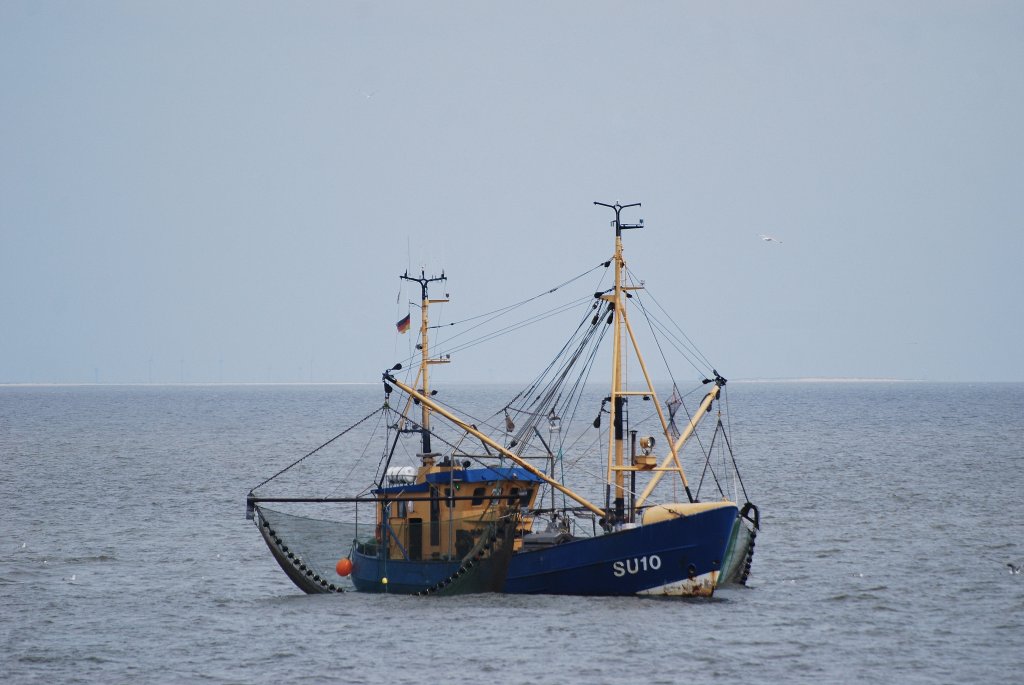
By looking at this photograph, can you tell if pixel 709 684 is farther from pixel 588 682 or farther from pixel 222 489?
pixel 222 489

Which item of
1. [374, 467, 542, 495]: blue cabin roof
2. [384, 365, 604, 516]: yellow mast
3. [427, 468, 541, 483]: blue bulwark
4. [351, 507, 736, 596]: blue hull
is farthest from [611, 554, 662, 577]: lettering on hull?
[427, 468, 541, 483]: blue bulwark

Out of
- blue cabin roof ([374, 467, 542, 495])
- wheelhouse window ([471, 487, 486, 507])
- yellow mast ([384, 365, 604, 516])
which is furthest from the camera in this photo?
wheelhouse window ([471, 487, 486, 507])

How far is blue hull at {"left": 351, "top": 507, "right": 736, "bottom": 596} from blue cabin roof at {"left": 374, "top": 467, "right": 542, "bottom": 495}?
2.66m

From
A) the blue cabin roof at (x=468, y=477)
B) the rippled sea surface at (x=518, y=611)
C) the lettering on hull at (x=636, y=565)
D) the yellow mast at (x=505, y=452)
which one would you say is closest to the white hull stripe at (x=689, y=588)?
the rippled sea surface at (x=518, y=611)

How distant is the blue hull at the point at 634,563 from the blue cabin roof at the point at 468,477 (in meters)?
2.66

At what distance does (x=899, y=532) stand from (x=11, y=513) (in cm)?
4341

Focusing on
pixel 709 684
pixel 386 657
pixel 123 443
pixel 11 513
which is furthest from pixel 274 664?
pixel 123 443

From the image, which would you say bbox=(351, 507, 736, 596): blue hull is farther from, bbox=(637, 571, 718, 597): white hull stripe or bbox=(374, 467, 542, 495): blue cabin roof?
bbox=(374, 467, 542, 495): blue cabin roof

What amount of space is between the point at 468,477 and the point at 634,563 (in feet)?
21.1

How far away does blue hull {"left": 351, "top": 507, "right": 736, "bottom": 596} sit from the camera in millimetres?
39812

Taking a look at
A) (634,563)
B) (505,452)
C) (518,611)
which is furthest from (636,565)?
(505,452)

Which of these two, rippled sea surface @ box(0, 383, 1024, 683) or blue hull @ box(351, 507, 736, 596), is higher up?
blue hull @ box(351, 507, 736, 596)

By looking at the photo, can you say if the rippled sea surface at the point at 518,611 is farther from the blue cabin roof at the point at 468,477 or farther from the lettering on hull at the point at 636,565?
the blue cabin roof at the point at 468,477

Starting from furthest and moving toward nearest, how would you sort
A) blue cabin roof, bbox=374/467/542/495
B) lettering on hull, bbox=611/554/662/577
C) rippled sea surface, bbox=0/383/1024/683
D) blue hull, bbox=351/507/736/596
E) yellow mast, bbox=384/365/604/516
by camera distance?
blue cabin roof, bbox=374/467/542/495 → yellow mast, bbox=384/365/604/516 → lettering on hull, bbox=611/554/662/577 → blue hull, bbox=351/507/736/596 → rippled sea surface, bbox=0/383/1024/683
